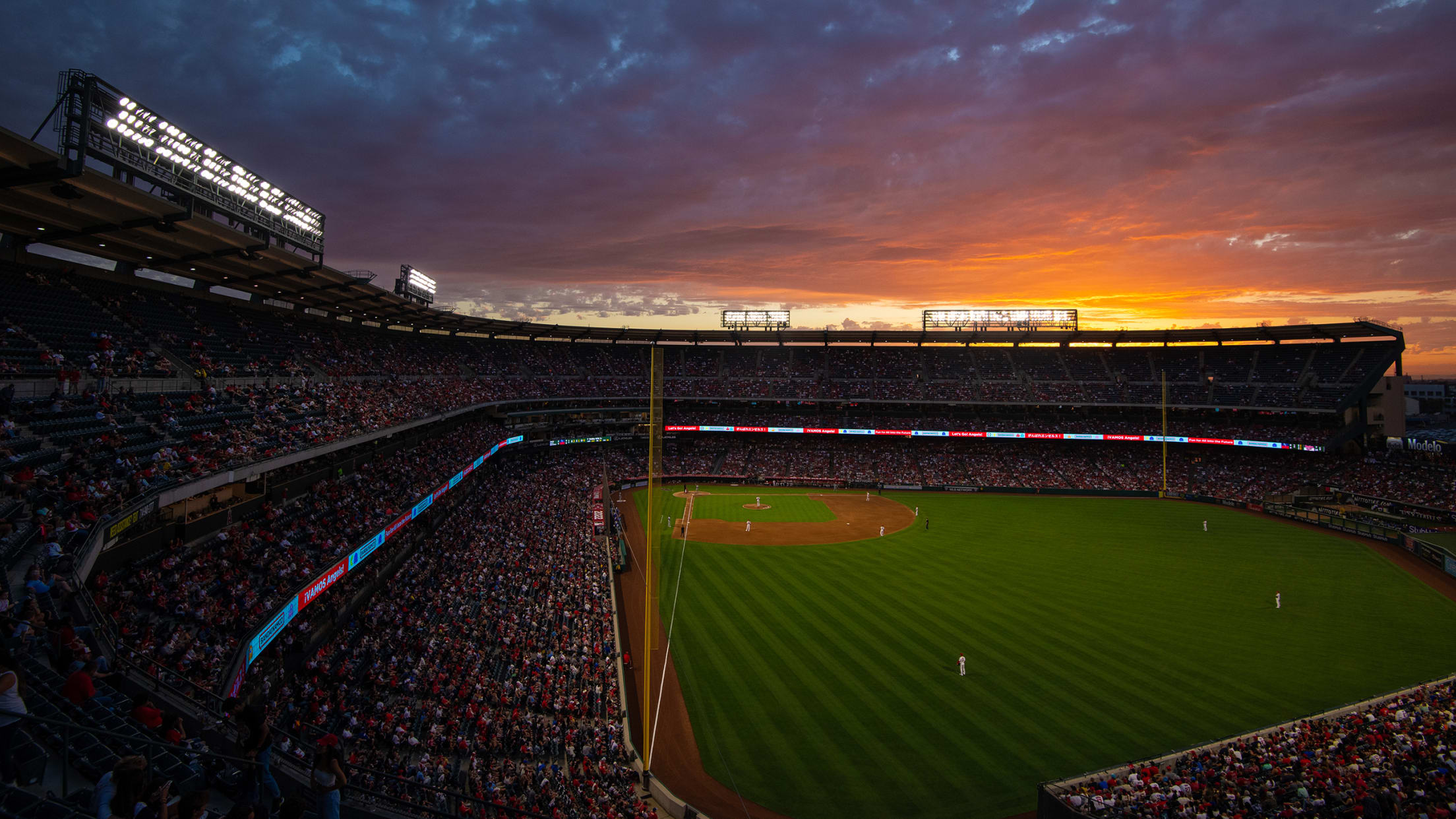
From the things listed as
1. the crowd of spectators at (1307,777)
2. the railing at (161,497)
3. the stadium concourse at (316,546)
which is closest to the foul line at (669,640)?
the stadium concourse at (316,546)

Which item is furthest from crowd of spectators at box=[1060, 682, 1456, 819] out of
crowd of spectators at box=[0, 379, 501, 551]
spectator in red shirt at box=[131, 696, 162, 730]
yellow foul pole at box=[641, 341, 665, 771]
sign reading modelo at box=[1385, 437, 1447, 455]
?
sign reading modelo at box=[1385, 437, 1447, 455]

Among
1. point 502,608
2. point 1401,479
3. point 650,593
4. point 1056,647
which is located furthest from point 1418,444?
point 502,608

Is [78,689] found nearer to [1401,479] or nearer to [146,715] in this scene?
[146,715]

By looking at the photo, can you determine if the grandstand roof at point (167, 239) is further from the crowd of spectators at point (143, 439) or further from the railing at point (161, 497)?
the railing at point (161, 497)

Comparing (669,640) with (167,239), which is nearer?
(167,239)

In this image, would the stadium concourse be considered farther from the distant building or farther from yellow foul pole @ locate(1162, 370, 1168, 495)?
the distant building

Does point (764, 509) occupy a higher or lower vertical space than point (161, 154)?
lower
